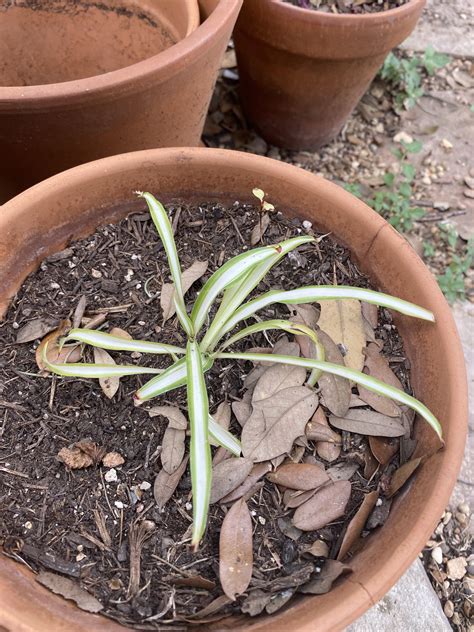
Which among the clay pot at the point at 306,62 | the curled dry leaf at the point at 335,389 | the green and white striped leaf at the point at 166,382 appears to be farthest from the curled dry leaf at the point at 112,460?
the clay pot at the point at 306,62

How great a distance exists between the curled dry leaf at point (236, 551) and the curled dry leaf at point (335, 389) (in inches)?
7.8

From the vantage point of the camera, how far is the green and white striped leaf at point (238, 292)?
82 cm

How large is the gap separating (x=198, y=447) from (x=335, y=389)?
0.26 meters

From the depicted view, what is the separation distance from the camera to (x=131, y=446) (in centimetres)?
82

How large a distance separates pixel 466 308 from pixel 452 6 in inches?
58.9

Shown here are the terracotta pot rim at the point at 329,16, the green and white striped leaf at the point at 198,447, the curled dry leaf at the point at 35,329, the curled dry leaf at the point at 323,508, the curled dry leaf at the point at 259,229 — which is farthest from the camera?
the terracotta pot rim at the point at 329,16

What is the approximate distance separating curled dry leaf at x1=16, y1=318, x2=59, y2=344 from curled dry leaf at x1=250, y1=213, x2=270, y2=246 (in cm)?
36

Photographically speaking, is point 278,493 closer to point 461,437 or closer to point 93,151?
point 461,437

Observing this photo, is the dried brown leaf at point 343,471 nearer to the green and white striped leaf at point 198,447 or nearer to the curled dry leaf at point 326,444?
the curled dry leaf at point 326,444

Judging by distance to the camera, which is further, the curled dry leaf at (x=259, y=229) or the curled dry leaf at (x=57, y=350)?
the curled dry leaf at (x=259, y=229)

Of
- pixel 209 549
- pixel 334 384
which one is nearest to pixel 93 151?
pixel 334 384

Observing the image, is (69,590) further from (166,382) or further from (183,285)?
(183,285)

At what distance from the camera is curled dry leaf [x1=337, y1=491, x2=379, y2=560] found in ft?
2.45

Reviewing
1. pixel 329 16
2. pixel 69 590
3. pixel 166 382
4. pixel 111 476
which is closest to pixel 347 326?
pixel 166 382
